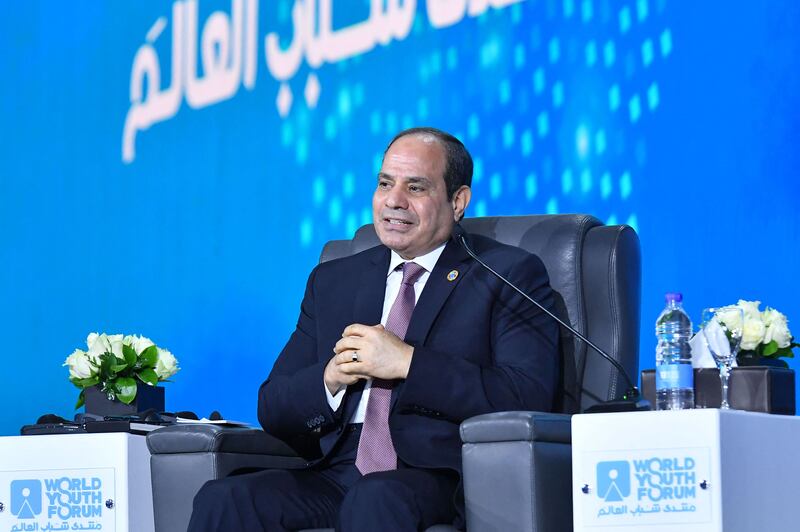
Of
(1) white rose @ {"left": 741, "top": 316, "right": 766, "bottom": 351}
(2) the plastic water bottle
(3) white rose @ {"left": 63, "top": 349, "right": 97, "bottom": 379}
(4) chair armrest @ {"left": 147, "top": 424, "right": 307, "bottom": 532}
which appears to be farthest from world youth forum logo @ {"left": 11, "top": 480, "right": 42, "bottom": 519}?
(1) white rose @ {"left": 741, "top": 316, "right": 766, "bottom": 351}

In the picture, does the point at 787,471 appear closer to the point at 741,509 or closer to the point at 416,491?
the point at 741,509

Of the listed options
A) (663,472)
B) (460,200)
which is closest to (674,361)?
(663,472)

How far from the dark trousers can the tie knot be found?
1.16ft

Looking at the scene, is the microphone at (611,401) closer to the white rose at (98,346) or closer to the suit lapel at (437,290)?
the suit lapel at (437,290)

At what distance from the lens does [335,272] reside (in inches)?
111

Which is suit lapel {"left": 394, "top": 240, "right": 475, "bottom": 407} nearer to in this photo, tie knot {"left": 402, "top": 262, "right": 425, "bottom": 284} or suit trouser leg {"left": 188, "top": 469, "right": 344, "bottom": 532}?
tie knot {"left": 402, "top": 262, "right": 425, "bottom": 284}

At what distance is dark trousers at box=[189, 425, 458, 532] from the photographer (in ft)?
7.16

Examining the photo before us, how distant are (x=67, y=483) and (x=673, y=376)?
1271mm

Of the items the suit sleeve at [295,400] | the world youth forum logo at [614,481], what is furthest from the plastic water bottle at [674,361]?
the suit sleeve at [295,400]

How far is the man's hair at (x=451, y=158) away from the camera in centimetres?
273

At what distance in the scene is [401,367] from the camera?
2.41 metres

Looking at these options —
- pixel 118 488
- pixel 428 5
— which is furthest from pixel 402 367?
pixel 428 5

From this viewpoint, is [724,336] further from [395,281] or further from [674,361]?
[395,281]

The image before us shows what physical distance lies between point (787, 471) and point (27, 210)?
9.55 feet
